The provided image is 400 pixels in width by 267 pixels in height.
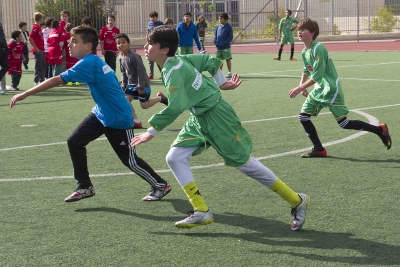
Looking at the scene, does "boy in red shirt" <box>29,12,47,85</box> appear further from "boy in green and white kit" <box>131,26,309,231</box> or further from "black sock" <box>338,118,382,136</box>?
"boy in green and white kit" <box>131,26,309,231</box>

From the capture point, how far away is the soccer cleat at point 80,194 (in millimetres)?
→ 6344

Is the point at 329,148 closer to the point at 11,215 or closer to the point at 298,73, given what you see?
the point at 11,215

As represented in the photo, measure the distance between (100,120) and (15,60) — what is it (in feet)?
39.6

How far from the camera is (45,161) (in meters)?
8.30

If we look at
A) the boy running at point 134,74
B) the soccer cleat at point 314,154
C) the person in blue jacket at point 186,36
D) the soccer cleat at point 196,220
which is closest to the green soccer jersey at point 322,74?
the soccer cleat at point 314,154

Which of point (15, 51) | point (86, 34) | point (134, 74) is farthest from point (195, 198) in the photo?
point (15, 51)

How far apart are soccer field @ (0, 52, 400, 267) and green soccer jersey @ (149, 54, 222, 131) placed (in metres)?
0.91

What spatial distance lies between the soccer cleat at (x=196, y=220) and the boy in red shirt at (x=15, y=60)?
1318 centimetres

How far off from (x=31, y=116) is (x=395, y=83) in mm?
8173

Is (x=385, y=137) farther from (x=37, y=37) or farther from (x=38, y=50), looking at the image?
(x=37, y=37)

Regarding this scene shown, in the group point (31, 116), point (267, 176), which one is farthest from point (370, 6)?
point (267, 176)

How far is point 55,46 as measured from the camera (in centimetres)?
1895

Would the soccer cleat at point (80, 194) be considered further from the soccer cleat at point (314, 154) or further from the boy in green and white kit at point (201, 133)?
the soccer cleat at point (314, 154)

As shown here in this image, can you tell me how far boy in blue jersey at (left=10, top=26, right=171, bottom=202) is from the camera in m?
6.23
